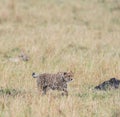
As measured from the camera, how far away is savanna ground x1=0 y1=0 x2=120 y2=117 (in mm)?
7812

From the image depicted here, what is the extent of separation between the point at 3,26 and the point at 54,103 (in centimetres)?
1181

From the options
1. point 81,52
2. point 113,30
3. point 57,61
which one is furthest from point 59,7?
point 57,61

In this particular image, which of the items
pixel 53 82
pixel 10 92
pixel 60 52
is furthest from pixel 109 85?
pixel 60 52

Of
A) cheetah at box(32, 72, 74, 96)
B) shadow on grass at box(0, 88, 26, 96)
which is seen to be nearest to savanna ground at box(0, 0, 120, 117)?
shadow on grass at box(0, 88, 26, 96)

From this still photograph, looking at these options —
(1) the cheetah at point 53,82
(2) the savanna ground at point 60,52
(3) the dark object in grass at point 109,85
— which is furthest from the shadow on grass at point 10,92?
(3) the dark object in grass at point 109,85

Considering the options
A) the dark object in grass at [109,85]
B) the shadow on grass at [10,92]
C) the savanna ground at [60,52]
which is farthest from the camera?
the dark object in grass at [109,85]

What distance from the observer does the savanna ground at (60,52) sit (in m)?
7.81

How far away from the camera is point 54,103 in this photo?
7828 mm

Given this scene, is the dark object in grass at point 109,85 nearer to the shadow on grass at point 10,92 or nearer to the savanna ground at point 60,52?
the savanna ground at point 60,52

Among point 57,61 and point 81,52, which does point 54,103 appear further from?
point 81,52

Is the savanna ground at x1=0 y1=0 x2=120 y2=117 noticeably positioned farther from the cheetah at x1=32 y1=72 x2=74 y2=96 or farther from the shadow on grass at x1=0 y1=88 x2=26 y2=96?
the cheetah at x1=32 y1=72 x2=74 y2=96

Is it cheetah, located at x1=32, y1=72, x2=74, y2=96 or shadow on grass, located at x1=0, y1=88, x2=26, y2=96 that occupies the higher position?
cheetah, located at x1=32, y1=72, x2=74, y2=96

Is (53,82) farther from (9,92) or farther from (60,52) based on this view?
(60,52)

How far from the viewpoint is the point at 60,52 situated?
46.6 ft
